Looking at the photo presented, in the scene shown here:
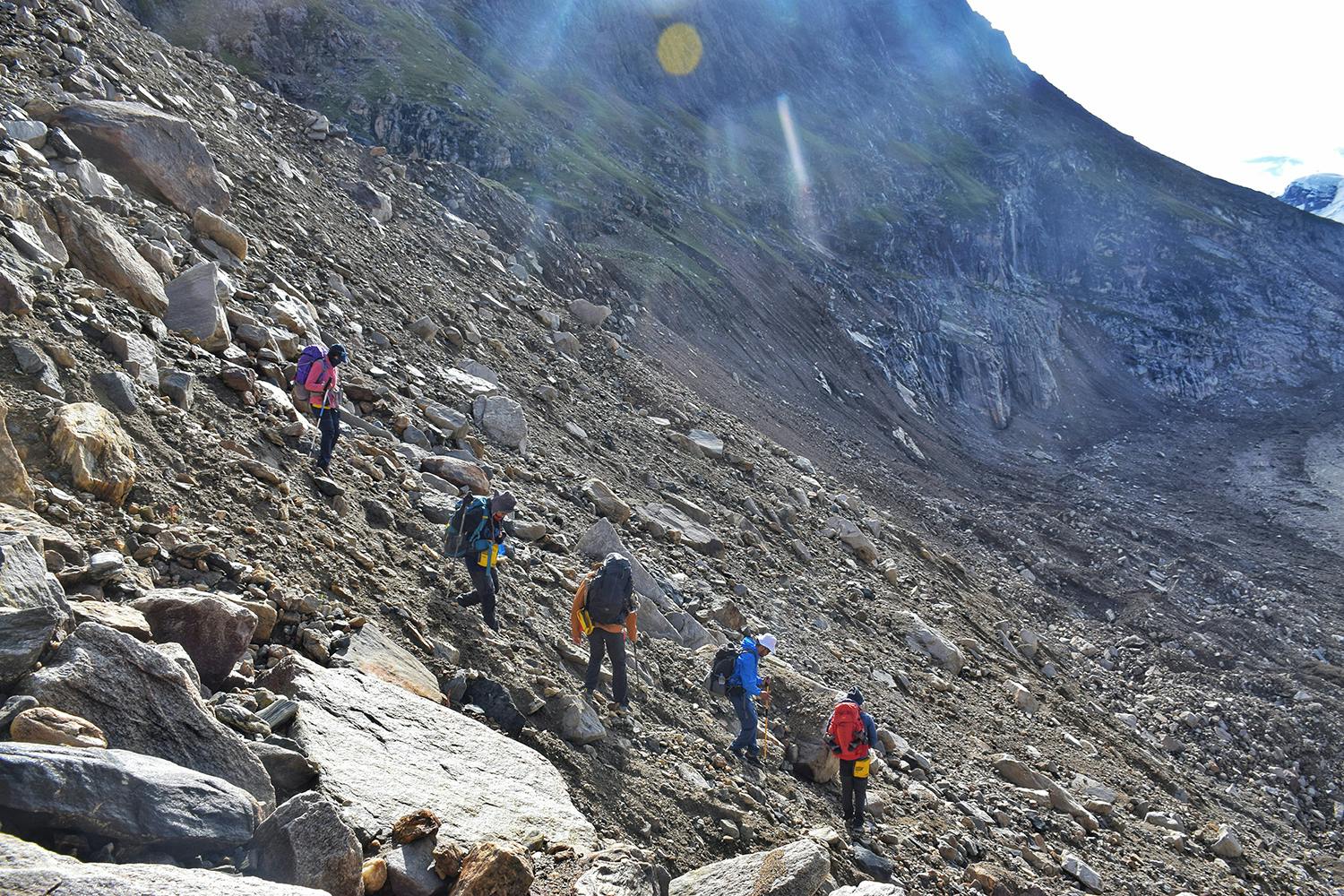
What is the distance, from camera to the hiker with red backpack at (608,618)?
867 centimetres

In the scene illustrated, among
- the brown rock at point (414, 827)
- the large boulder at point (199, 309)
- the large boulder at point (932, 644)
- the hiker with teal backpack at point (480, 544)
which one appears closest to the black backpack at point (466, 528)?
the hiker with teal backpack at point (480, 544)

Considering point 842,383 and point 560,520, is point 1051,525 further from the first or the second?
point 560,520

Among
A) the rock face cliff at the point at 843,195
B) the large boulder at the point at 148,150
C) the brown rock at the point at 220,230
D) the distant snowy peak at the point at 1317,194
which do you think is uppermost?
the distant snowy peak at the point at 1317,194

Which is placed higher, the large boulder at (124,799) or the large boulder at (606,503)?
the large boulder at (124,799)

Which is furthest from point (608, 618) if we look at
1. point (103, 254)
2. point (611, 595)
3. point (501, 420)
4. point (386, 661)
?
point (103, 254)

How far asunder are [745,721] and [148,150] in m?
11.0

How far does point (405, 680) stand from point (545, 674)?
1.84m

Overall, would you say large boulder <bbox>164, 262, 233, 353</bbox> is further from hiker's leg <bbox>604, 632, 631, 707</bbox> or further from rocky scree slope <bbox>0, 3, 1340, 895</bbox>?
hiker's leg <bbox>604, 632, 631, 707</bbox>

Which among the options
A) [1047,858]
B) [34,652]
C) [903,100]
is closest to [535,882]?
[34,652]

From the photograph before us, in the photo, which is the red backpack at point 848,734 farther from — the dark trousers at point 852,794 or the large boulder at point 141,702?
the large boulder at point 141,702

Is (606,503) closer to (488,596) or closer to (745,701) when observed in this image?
(745,701)

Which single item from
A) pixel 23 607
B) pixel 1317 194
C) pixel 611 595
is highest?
pixel 1317 194

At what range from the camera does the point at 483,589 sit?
8609 mm

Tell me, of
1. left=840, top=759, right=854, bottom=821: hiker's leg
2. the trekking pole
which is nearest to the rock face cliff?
the trekking pole
